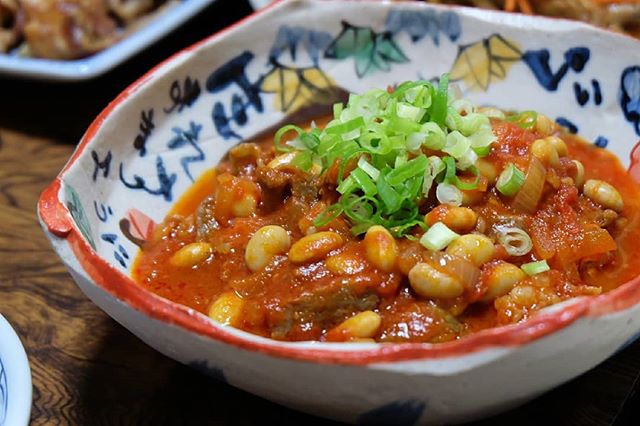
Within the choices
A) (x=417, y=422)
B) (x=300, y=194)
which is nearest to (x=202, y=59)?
(x=300, y=194)

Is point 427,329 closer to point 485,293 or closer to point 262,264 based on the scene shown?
point 485,293

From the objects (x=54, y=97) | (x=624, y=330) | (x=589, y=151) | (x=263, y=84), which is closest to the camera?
(x=624, y=330)

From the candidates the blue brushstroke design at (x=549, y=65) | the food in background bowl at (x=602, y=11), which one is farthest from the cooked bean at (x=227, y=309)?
the food in background bowl at (x=602, y=11)

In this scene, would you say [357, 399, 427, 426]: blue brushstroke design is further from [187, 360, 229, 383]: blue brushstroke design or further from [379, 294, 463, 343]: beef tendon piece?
[187, 360, 229, 383]: blue brushstroke design

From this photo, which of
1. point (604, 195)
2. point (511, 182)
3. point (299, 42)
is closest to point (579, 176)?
point (604, 195)

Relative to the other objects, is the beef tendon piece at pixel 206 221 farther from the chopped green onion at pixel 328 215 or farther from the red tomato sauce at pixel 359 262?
the chopped green onion at pixel 328 215
